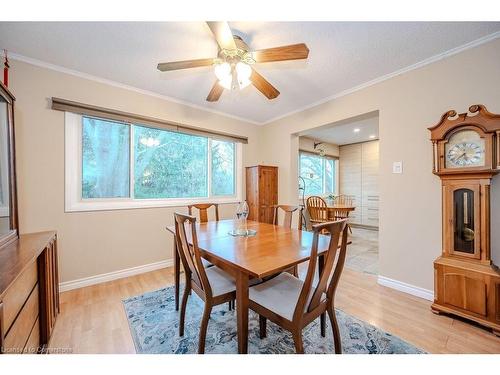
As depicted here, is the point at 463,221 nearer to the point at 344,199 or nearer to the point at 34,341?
the point at 34,341

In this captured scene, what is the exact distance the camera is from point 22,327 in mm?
1099

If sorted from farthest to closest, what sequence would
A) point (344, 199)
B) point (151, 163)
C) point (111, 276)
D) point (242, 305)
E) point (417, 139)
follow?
point (344, 199) < point (151, 163) < point (111, 276) < point (417, 139) < point (242, 305)

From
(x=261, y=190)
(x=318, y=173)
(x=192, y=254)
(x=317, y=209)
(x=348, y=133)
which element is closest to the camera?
(x=192, y=254)

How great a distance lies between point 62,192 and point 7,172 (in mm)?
739

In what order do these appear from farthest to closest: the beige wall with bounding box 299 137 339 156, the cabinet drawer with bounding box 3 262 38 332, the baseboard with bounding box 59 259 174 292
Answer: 1. the beige wall with bounding box 299 137 339 156
2. the baseboard with bounding box 59 259 174 292
3. the cabinet drawer with bounding box 3 262 38 332

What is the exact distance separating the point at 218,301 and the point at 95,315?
1268 millimetres

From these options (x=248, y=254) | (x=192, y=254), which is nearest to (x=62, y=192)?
(x=192, y=254)

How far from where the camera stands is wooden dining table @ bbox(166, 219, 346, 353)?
114 centimetres

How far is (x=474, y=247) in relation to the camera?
171 centimetres

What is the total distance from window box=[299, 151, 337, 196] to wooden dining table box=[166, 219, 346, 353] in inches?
152

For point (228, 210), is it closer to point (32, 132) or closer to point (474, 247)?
point (32, 132)

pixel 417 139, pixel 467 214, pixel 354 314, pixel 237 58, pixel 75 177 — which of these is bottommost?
pixel 354 314

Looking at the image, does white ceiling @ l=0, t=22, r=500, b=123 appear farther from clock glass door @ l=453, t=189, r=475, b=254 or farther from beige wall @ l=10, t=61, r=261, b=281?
clock glass door @ l=453, t=189, r=475, b=254

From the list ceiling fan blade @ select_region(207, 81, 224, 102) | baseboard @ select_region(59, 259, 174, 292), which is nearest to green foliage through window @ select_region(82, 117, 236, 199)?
baseboard @ select_region(59, 259, 174, 292)
